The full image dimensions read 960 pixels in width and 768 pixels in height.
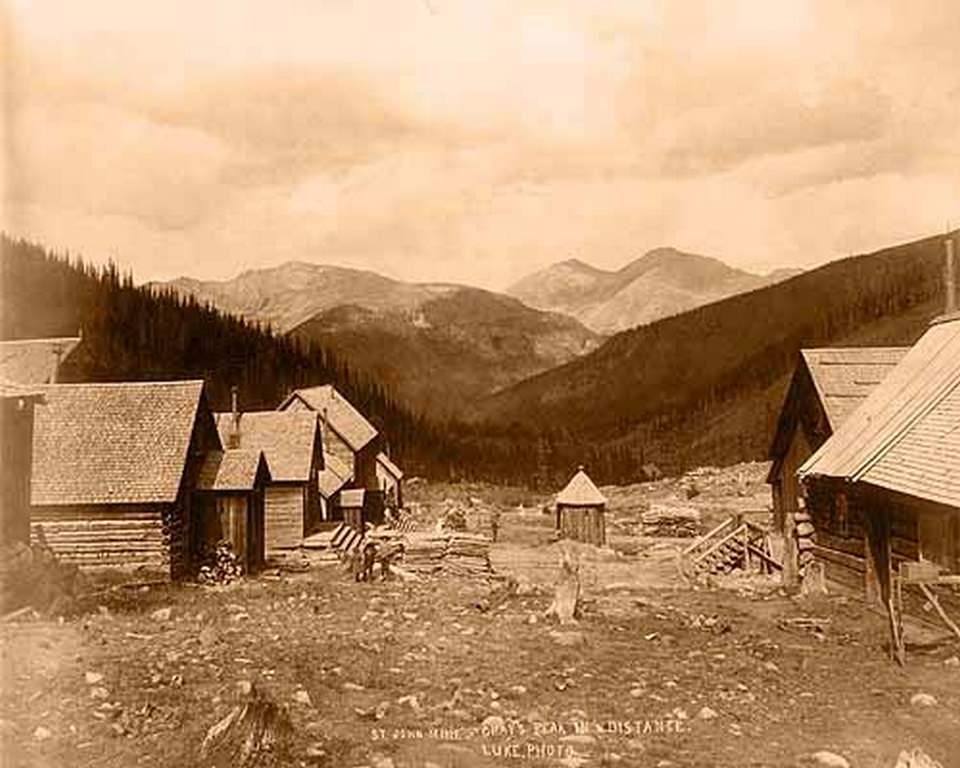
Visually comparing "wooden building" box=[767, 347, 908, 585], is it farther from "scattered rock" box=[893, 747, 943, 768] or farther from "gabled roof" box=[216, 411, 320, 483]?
"gabled roof" box=[216, 411, 320, 483]

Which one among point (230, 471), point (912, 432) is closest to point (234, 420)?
point (230, 471)

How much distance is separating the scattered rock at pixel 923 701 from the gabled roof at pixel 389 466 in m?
3.98

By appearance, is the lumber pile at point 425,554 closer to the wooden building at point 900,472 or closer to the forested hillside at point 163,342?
the forested hillside at point 163,342

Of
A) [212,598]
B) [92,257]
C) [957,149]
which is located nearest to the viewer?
[92,257]

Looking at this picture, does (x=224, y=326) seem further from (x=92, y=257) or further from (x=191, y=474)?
(x=191, y=474)

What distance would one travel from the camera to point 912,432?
22.3ft

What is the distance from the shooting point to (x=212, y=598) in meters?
6.82

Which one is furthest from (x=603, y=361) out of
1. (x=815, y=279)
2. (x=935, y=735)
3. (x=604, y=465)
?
(x=935, y=735)

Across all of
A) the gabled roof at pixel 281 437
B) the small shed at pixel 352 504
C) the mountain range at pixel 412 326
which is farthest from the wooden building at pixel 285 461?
the mountain range at pixel 412 326

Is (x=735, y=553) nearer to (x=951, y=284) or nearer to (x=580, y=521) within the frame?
(x=580, y=521)

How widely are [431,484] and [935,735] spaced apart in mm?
4169

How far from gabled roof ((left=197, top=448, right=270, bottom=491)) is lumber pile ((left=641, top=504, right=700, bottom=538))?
348 cm

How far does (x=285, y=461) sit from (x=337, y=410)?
115 inches

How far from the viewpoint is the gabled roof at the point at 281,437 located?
774 cm
